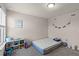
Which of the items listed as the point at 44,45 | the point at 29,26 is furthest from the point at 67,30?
the point at 29,26

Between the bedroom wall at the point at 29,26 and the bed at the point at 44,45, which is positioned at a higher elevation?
the bedroom wall at the point at 29,26

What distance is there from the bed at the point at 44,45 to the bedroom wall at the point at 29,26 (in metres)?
0.20

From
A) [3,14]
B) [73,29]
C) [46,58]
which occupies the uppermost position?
[3,14]

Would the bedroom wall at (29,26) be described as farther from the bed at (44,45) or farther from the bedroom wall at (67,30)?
the bedroom wall at (67,30)

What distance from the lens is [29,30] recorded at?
2.58 meters

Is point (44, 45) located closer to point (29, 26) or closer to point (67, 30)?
point (29, 26)

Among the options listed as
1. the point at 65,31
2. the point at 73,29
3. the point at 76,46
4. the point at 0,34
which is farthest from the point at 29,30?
the point at 76,46

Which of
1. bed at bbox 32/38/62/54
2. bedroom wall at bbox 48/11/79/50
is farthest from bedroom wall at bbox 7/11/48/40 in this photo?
bedroom wall at bbox 48/11/79/50

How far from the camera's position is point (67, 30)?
9.98 ft

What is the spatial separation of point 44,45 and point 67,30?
1.34 meters

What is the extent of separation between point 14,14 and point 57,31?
6.61 feet

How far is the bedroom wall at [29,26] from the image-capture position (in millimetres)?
2447

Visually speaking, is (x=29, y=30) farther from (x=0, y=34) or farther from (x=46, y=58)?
(x=46, y=58)

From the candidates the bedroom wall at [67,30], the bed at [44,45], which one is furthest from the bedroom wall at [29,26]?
the bedroom wall at [67,30]
